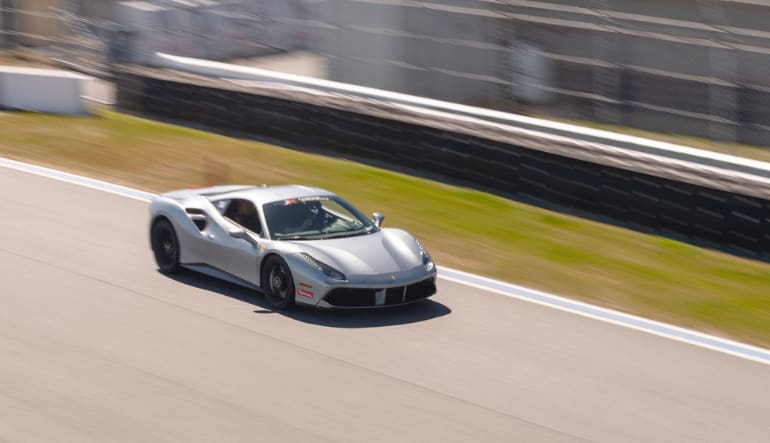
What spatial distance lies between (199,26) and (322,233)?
40.4 feet

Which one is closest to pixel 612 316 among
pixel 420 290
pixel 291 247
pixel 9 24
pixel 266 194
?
pixel 420 290

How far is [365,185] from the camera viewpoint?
16516 millimetres

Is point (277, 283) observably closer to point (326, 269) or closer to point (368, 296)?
point (326, 269)

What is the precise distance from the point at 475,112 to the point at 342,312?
7372 millimetres

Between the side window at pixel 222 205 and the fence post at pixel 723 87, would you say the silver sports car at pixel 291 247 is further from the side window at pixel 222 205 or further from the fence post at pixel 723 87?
the fence post at pixel 723 87

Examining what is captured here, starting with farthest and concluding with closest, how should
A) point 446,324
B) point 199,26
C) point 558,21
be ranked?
point 199,26
point 558,21
point 446,324

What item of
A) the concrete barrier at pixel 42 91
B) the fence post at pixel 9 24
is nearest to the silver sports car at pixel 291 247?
the concrete barrier at pixel 42 91

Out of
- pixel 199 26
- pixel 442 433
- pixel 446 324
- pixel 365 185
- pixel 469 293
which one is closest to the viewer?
pixel 442 433

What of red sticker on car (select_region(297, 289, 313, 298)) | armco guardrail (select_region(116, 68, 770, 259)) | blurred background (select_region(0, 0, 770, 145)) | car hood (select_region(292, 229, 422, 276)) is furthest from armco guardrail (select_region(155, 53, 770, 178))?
red sticker on car (select_region(297, 289, 313, 298))

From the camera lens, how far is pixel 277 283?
10.8m

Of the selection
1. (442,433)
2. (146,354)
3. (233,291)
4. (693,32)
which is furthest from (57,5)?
(442,433)

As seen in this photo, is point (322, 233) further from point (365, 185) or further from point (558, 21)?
point (558, 21)

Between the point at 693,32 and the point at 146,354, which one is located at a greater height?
the point at 693,32

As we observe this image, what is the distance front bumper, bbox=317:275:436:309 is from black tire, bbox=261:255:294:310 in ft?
1.12
